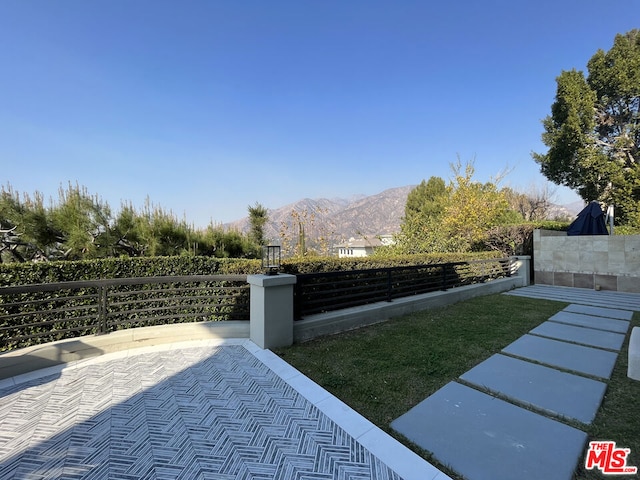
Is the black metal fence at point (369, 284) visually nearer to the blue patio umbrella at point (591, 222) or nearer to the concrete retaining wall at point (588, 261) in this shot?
the concrete retaining wall at point (588, 261)

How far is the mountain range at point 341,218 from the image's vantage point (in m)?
13.8

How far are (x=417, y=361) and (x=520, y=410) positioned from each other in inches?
44.2

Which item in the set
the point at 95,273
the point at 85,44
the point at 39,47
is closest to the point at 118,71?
the point at 85,44

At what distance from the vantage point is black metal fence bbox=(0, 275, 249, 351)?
373 cm

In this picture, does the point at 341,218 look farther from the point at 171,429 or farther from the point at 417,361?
the point at 171,429

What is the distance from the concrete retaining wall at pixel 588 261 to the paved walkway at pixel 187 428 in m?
10.6

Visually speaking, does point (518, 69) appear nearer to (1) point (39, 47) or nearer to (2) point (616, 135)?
(2) point (616, 135)

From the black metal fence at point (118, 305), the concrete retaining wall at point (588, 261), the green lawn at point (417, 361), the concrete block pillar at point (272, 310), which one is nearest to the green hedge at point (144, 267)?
the black metal fence at point (118, 305)

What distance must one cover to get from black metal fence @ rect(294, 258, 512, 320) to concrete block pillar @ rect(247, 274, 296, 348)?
0.38 metres

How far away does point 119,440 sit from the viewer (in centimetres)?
202

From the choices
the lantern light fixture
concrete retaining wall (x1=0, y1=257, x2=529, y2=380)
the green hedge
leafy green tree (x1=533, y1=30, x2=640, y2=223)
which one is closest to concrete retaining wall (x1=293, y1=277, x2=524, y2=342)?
concrete retaining wall (x1=0, y1=257, x2=529, y2=380)

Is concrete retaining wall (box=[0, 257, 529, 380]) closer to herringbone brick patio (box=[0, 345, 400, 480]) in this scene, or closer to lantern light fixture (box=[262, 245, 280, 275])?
herringbone brick patio (box=[0, 345, 400, 480])

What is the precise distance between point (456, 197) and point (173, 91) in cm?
1117

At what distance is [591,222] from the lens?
30.5ft
